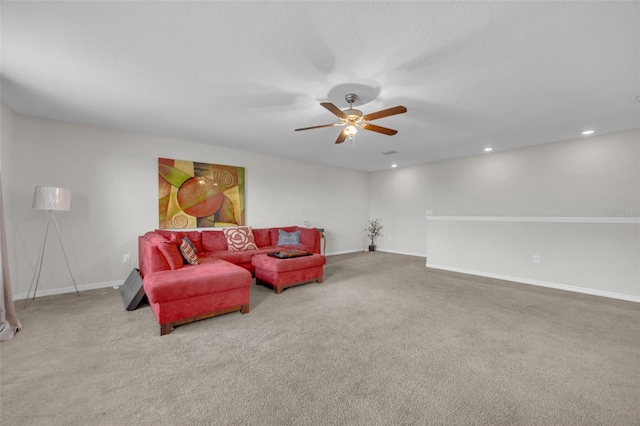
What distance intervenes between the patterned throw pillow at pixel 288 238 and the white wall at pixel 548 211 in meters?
2.80

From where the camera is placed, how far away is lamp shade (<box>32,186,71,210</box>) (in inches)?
Answer: 122

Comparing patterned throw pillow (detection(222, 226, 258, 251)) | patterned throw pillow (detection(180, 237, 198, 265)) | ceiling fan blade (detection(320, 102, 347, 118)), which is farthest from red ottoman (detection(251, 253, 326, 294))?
ceiling fan blade (detection(320, 102, 347, 118))

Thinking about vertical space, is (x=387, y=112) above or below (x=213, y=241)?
above

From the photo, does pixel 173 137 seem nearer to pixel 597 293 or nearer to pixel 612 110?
pixel 612 110

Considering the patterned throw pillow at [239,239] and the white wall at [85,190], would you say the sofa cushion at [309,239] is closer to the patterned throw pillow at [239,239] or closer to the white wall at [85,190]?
the patterned throw pillow at [239,239]

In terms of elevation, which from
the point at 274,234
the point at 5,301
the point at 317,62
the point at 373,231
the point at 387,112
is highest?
the point at 317,62

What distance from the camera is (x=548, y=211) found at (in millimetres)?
4758

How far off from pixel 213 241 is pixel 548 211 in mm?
6138

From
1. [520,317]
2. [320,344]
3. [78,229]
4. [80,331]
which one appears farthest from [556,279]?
[78,229]

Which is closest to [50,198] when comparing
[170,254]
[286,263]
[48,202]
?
[48,202]

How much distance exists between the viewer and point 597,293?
3.62 m

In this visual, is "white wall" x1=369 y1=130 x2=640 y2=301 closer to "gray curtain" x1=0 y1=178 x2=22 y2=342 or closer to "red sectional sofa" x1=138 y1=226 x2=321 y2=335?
"red sectional sofa" x1=138 y1=226 x2=321 y2=335

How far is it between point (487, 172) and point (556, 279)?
8.06 ft

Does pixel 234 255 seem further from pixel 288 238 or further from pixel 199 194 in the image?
pixel 199 194
